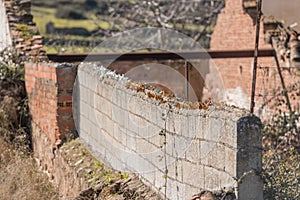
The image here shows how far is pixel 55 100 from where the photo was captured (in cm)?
1004

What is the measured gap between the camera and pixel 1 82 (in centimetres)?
1201

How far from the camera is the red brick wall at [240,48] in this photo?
44.6 feet

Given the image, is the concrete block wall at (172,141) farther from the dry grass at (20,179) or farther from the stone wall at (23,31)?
the stone wall at (23,31)

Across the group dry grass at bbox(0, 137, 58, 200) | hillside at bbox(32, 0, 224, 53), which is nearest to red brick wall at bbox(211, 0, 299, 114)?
hillside at bbox(32, 0, 224, 53)

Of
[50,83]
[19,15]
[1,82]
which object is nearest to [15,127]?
[1,82]

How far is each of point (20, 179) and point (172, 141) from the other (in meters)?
3.76

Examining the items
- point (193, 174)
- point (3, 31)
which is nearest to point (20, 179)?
point (193, 174)

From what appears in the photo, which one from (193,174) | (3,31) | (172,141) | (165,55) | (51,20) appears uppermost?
(172,141)

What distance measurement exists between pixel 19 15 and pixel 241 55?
5126 millimetres

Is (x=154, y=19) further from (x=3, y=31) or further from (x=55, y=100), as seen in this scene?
(x=55, y=100)

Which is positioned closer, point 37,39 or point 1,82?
point 1,82

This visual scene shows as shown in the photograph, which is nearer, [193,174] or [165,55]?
[193,174]

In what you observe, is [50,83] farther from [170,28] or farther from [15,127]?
[170,28]

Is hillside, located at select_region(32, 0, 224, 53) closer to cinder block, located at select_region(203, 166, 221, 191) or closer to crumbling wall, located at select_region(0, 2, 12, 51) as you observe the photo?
crumbling wall, located at select_region(0, 2, 12, 51)
